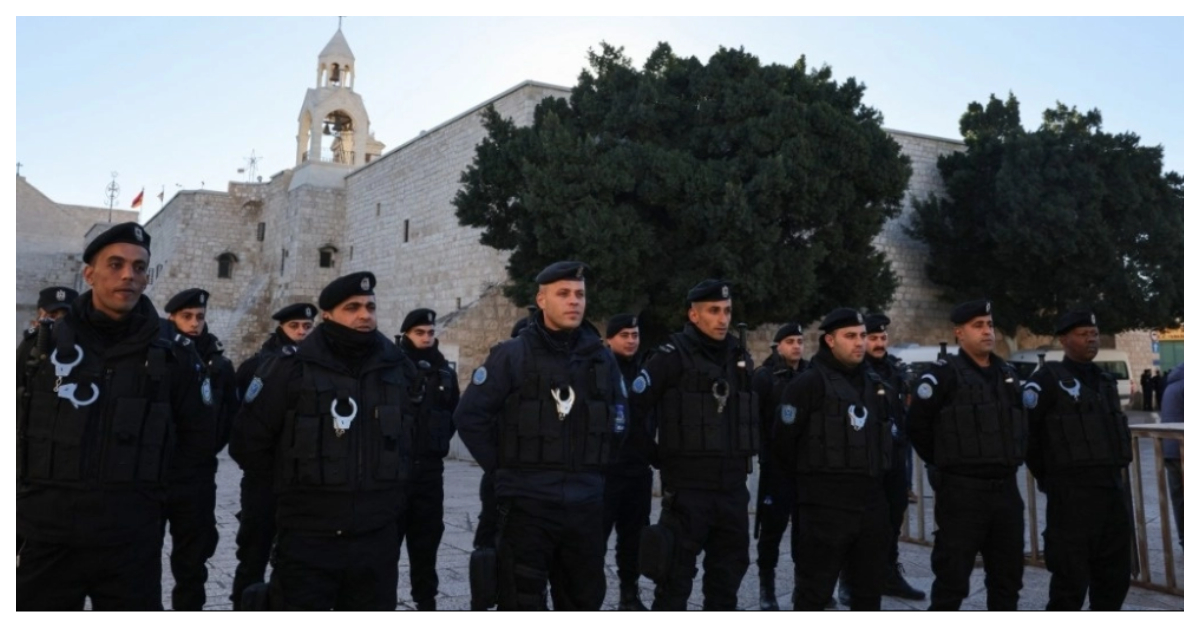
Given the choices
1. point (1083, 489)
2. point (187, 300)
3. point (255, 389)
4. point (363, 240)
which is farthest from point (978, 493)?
point (363, 240)

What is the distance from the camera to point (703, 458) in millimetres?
4070

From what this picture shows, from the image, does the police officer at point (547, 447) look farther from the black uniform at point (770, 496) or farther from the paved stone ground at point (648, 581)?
the black uniform at point (770, 496)

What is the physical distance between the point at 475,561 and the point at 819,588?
5.38 feet

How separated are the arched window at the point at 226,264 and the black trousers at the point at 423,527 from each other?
29.9 meters

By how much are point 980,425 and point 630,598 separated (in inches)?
84.6

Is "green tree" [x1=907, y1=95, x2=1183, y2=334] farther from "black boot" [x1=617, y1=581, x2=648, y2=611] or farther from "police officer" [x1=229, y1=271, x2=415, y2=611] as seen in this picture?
"police officer" [x1=229, y1=271, x2=415, y2=611]

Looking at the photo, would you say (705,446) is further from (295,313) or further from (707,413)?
(295,313)

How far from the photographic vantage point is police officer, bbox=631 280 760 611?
13.2 feet

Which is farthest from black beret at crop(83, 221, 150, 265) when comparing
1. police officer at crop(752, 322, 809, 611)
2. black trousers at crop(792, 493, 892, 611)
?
police officer at crop(752, 322, 809, 611)

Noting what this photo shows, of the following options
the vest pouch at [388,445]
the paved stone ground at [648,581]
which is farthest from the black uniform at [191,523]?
the vest pouch at [388,445]

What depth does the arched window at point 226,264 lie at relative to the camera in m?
31.6

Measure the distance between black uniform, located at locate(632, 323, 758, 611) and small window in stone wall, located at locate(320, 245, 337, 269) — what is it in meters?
26.2

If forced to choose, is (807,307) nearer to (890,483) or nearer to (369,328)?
(890,483)

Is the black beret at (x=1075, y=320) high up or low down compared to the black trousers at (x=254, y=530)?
up
